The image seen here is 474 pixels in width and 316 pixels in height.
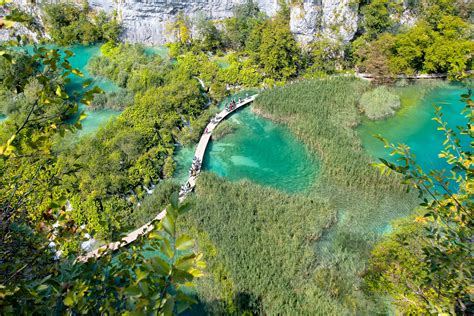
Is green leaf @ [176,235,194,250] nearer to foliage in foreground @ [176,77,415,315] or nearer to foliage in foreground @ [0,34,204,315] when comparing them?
foliage in foreground @ [0,34,204,315]

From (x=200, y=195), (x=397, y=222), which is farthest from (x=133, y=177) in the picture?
(x=397, y=222)

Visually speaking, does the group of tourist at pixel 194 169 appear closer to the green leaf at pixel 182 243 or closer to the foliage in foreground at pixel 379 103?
the foliage in foreground at pixel 379 103

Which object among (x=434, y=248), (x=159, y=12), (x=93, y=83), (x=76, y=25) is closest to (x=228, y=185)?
(x=434, y=248)

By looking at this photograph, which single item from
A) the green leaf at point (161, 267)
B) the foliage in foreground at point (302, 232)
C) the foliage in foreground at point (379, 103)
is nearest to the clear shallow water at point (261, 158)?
the foliage in foreground at point (302, 232)


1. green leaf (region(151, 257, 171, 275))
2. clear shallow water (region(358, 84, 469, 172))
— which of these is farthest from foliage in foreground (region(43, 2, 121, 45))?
green leaf (region(151, 257, 171, 275))

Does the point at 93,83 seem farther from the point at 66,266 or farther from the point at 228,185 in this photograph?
the point at 66,266
